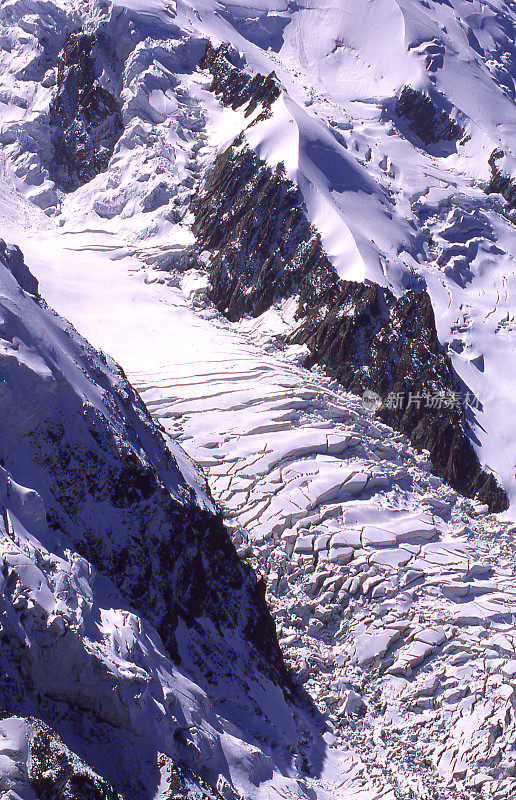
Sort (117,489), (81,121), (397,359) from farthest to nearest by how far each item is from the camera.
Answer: (81,121), (397,359), (117,489)

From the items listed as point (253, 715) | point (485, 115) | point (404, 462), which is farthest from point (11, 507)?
point (485, 115)

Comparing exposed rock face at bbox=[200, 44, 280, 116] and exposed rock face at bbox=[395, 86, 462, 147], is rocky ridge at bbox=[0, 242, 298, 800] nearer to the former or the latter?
exposed rock face at bbox=[200, 44, 280, 116]

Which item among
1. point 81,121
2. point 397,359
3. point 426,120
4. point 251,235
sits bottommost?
point 81,121

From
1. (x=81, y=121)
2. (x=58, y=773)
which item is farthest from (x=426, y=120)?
(x=58, y=773)

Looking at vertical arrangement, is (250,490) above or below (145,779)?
below

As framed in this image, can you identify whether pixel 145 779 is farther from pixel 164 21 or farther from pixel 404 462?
pixel 164 21

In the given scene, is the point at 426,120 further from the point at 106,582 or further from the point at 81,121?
the point at 106,582

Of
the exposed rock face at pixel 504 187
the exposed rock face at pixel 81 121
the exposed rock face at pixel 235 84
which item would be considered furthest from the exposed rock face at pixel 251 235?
the exposed rock face at pixel 504 187
